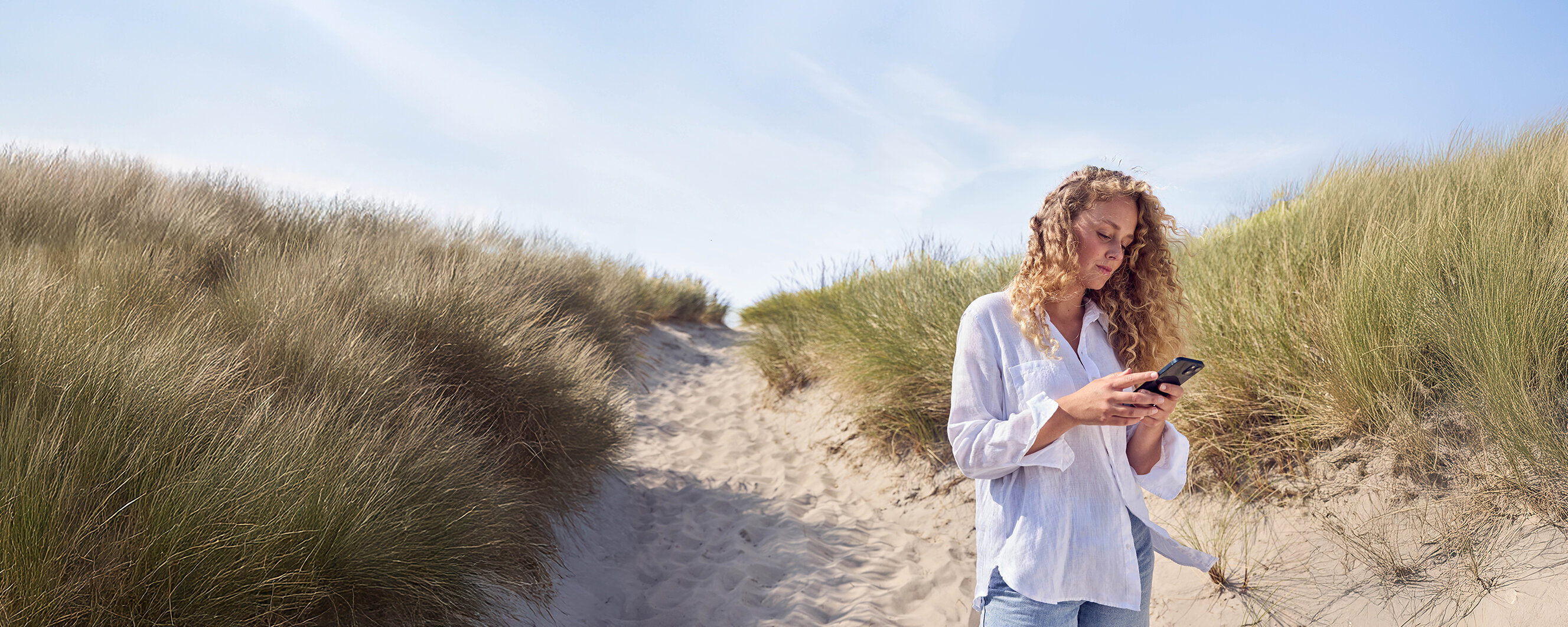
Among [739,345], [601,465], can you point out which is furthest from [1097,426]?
[739,345]

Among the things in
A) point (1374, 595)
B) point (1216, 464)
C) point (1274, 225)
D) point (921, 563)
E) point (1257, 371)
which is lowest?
point (921, 563)

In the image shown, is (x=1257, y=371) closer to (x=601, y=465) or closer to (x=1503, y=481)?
(x=1503, y=481)

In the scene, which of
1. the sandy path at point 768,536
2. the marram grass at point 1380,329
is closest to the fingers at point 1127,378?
the marram grass at point 1380,329

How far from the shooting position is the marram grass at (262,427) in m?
2.02

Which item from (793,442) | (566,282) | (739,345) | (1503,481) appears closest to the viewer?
(1503,481)

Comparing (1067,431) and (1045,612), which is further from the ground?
(1067,431)

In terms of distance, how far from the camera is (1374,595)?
304 cm

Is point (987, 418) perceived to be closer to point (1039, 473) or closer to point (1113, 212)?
point (1039, 473)

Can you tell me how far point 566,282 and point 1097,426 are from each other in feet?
25.1

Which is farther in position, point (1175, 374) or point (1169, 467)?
point (1169, 467)

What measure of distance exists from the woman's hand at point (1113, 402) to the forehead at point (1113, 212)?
1.54ft

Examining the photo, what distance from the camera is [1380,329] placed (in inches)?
141

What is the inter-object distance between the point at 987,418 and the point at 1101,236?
58 centimetres

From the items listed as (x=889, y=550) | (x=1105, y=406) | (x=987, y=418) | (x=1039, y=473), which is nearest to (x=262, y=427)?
(x=987, y=418)
